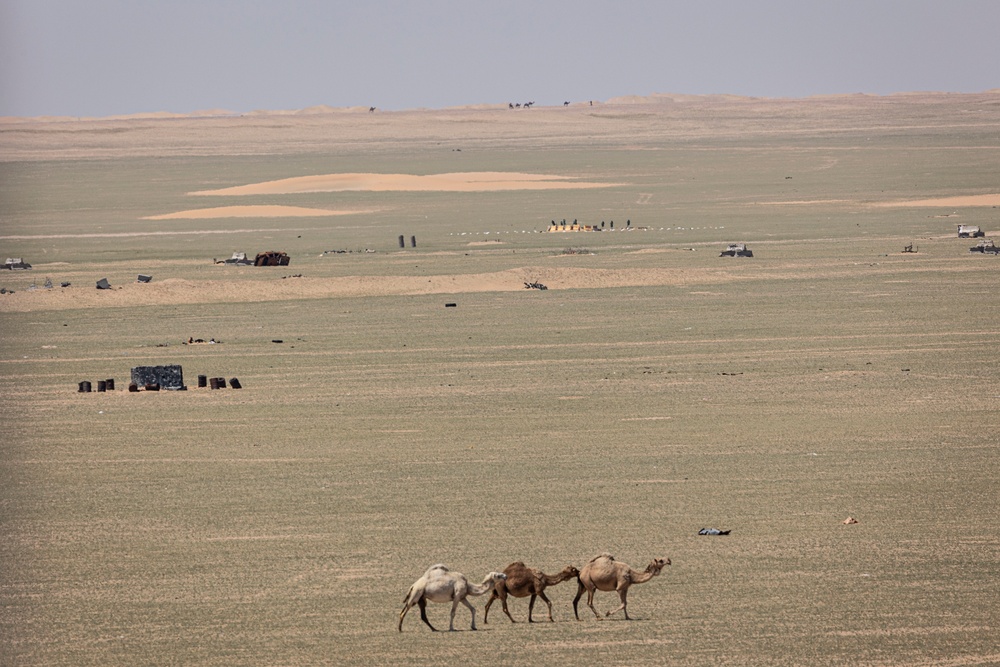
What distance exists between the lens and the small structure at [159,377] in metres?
26.2

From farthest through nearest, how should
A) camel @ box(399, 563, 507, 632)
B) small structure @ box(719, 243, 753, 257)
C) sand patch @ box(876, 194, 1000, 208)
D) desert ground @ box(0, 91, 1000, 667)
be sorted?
sand patch @ box(876, 194, 1000, 208) → small structure @ box(719, 243, 753, 257) → desert ground @ box(0, 91, 1000, 667) → camel @ box(399, 563, 507, 632)

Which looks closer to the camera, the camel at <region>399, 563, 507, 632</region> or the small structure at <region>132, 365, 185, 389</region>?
the camel at <region>399, 563, 507, 632</region>

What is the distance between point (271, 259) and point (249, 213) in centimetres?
2569

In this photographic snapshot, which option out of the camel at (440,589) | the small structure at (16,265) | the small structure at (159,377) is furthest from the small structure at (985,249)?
the camel at (440,589)

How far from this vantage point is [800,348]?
95.8ft

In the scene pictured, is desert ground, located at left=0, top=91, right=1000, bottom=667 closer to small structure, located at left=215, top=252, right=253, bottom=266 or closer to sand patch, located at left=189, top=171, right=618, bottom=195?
small structure, located at left=215, top=252, right=253, bottom=266

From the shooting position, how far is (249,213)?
72750mm

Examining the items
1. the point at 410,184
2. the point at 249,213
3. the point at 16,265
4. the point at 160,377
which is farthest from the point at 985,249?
the point at 410,184

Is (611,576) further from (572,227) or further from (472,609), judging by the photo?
(572,227)

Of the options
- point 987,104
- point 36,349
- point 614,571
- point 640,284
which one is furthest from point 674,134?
point 614,571

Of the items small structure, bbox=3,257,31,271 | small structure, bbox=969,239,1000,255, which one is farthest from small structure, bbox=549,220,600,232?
small structure, bbox=3,257,31,271

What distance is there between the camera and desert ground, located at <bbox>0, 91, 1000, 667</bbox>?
12.7 m

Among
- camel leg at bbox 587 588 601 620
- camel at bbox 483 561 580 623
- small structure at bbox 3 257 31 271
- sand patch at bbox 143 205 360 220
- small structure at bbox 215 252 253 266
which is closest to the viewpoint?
camel at bbox 483 561 580 623

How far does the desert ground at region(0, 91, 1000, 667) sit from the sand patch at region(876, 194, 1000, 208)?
6527 mm
